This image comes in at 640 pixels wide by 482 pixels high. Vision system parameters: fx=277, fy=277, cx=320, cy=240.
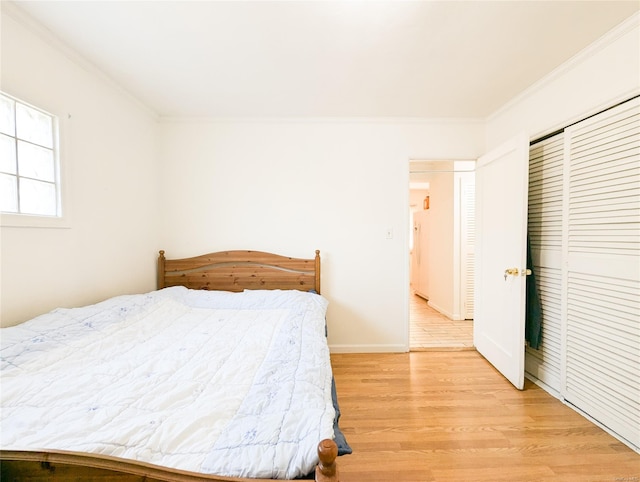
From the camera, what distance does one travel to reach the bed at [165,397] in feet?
2.13

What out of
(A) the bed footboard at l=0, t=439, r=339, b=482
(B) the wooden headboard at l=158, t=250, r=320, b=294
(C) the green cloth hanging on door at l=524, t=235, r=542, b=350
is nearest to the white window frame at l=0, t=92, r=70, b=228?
(B) the wooden headboard at l=158, t=250, r=320, b=294

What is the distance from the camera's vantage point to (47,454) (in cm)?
61

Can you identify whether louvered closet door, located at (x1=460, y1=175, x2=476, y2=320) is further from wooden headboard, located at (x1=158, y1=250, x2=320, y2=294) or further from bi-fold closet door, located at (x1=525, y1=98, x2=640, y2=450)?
wooden headboard, located at (x1=158, y1=250, x2=320, y2=294)

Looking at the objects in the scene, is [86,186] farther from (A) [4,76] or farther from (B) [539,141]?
(B) [539,141]

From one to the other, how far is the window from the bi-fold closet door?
3.38 metres

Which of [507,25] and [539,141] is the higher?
[507,25]

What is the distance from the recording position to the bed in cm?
65

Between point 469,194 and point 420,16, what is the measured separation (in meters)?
2.96

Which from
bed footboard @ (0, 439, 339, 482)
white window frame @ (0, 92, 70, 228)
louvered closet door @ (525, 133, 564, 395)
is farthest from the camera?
louvered closet door @ (525, 133, 564, 395)

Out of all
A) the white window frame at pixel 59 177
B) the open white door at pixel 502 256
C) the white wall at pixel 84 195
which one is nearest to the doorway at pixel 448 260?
the open white door at pixel 502 256

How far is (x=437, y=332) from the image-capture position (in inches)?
134

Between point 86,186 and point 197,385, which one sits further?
point 86,186

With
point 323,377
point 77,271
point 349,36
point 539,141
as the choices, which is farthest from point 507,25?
point 77,271

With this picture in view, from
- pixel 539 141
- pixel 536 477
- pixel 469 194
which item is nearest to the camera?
pixel 536 477
